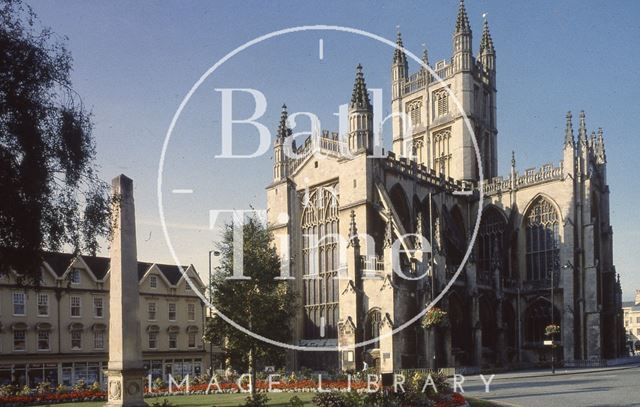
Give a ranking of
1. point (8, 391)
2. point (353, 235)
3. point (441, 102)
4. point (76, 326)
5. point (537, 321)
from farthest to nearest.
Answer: point (441, 102) → point (537, 321) → point (76, 326) → point (353, 235) → point (8, 391)

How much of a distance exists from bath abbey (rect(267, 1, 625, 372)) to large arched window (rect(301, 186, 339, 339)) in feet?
0.33

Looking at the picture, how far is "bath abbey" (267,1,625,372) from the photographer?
39.6m

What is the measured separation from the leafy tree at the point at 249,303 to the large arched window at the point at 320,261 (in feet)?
46.8

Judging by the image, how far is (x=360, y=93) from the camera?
4434 cm

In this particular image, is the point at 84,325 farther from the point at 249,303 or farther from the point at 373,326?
the point at 249,303

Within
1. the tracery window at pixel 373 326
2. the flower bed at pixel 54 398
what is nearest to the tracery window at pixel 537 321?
the tracery window at pixel 373 326

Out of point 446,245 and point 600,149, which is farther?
point 600,149

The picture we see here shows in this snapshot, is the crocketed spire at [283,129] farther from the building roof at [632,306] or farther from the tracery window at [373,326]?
the building roof at [632,306]

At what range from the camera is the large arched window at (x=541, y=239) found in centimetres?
5184

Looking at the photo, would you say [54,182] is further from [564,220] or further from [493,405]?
[564,220]

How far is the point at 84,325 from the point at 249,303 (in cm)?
2695

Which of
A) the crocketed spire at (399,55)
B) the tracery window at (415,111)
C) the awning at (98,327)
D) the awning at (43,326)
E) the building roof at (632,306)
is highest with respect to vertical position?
the crocketed spire at (399,55)

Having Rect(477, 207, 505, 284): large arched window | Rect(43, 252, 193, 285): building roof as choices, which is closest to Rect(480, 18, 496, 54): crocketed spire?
Rect(477, 207, 505, 284): large arched window

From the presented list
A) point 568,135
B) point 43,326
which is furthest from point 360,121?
point 43,326
